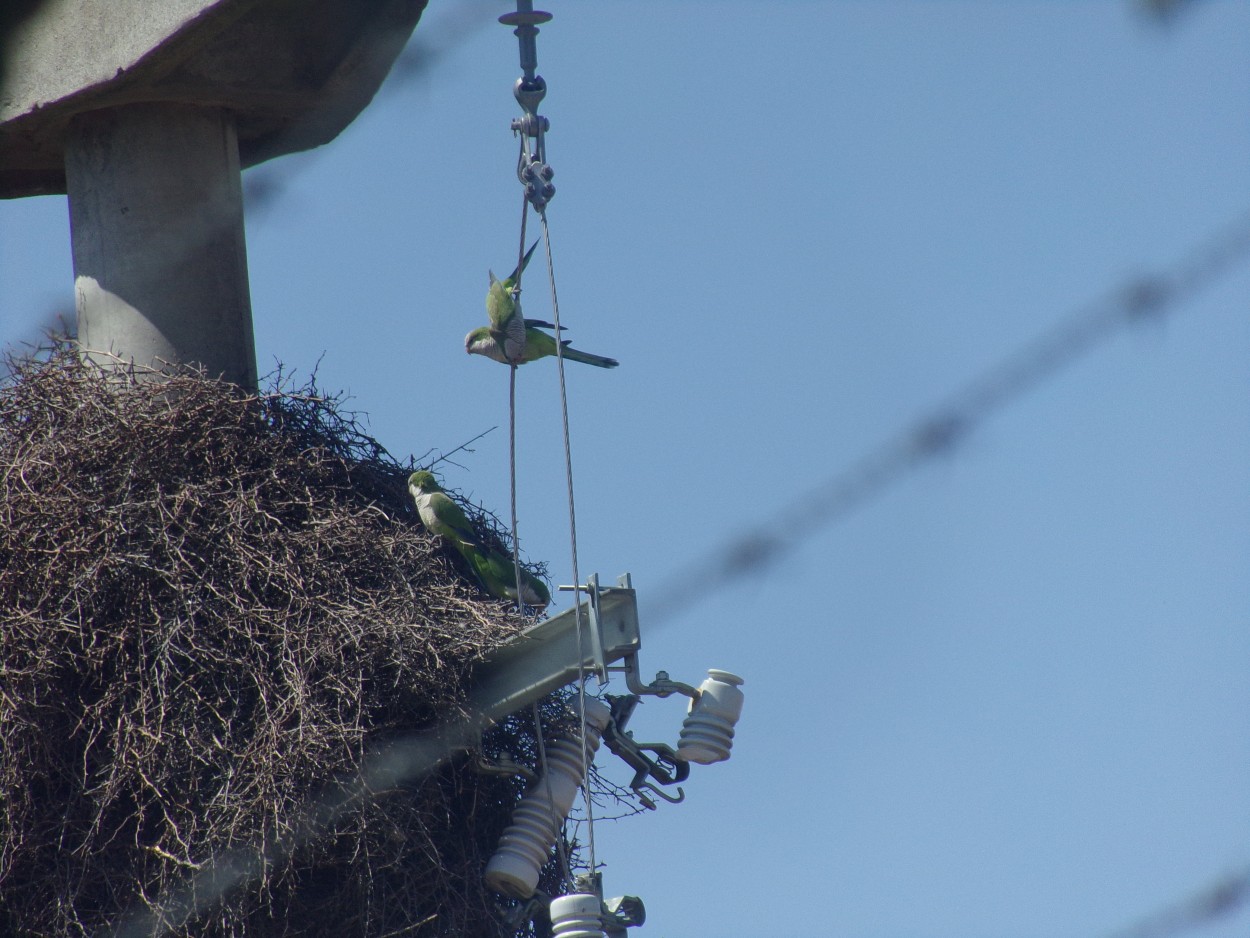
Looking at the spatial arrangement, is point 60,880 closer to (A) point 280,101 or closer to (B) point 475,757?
(B) point 475,757

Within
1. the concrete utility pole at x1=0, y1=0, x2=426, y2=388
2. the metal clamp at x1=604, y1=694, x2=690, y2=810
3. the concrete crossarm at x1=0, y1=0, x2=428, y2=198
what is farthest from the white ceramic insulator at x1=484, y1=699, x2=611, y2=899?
the concrete crossarm at x1=0, y1=0, x2=428, y2=198

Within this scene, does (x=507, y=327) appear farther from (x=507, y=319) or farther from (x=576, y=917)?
(x=576, y=917)

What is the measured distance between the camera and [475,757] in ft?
15.7

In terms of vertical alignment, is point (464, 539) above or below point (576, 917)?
above

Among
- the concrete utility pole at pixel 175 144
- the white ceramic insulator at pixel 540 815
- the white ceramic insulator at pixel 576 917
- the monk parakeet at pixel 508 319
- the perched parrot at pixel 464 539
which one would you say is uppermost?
the concrete utility pole at pixel 175 144

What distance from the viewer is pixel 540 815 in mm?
4809

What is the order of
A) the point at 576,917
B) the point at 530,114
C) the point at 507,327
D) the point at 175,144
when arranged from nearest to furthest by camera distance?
1. the point at 576,917
2. the point at 530,114
3. the point at 507,327
4. the point at 175,144

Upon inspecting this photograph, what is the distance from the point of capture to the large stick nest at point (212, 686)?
451cm

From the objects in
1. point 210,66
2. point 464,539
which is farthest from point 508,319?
point 210,66

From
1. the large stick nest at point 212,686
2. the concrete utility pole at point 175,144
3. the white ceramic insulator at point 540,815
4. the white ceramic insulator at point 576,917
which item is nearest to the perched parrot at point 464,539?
the large stick nest at point 212,686

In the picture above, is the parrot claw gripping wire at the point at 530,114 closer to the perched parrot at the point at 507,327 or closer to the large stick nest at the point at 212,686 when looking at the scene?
the perched parrot at the point at 507,327

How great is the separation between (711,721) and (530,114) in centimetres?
169

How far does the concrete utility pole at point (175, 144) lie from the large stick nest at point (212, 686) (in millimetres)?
596

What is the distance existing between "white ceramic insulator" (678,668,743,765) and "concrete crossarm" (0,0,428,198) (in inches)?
96.0
